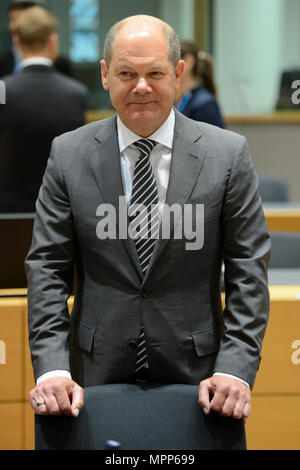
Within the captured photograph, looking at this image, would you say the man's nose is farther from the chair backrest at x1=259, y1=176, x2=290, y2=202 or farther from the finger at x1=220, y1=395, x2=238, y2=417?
the chair backrest at x1=259, y1=176, x2=290, y2=202

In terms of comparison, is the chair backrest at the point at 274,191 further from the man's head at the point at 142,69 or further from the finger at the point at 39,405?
the finger at the point at 39,405

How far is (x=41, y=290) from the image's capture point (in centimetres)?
174

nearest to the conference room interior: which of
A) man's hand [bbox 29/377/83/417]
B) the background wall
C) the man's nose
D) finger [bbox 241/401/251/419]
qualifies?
the background wall

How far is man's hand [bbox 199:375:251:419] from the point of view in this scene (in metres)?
1.64

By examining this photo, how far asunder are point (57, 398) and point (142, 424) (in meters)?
0.19

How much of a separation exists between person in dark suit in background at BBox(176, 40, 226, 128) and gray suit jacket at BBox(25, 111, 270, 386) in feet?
5.63

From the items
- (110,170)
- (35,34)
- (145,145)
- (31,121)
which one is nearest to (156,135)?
(145,145)

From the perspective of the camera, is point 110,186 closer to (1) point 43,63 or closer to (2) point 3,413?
(2) point 3,413

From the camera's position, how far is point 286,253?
3.11 meters

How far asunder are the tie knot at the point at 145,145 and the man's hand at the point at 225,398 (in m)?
0.54

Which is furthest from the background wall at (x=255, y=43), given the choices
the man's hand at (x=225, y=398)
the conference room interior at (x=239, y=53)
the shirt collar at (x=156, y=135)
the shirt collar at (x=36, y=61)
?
the man's hand at (x=225, y=398)

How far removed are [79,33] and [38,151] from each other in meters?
4.56

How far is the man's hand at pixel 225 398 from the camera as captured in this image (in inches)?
64.6

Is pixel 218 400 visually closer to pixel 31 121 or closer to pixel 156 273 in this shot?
pixel 156 273
